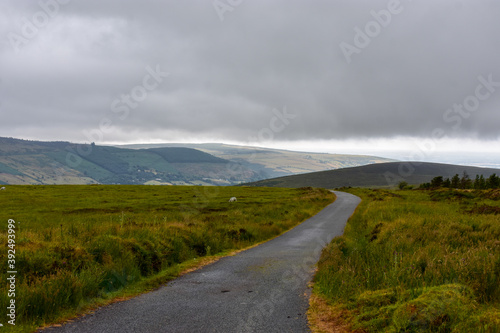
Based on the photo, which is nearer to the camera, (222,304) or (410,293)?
(410,293)

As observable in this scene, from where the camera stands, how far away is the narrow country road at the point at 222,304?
7.10m

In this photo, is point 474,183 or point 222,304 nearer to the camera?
point 222,304

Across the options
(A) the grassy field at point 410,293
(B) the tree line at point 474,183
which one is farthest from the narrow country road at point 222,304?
(B) the tree line at point 474,183

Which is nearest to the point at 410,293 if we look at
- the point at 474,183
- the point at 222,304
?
the point at 222,304

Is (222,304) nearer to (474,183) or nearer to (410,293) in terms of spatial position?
(410,293)

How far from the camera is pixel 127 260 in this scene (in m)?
11.4

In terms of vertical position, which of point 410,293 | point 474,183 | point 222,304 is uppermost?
point 410,293

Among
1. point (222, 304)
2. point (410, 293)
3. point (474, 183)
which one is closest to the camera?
point (410, 293)

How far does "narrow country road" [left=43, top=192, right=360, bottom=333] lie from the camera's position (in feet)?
23.3

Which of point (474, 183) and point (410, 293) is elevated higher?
point (410, 293)

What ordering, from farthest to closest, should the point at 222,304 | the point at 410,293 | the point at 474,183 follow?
the point at 474,183
the point at 222,304
the point at 410,293

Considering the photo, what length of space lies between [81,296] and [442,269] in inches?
376

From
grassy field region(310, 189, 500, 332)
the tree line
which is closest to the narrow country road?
grassy field region(310, 189, 500, 332)

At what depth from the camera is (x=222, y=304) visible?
8.61 meters
